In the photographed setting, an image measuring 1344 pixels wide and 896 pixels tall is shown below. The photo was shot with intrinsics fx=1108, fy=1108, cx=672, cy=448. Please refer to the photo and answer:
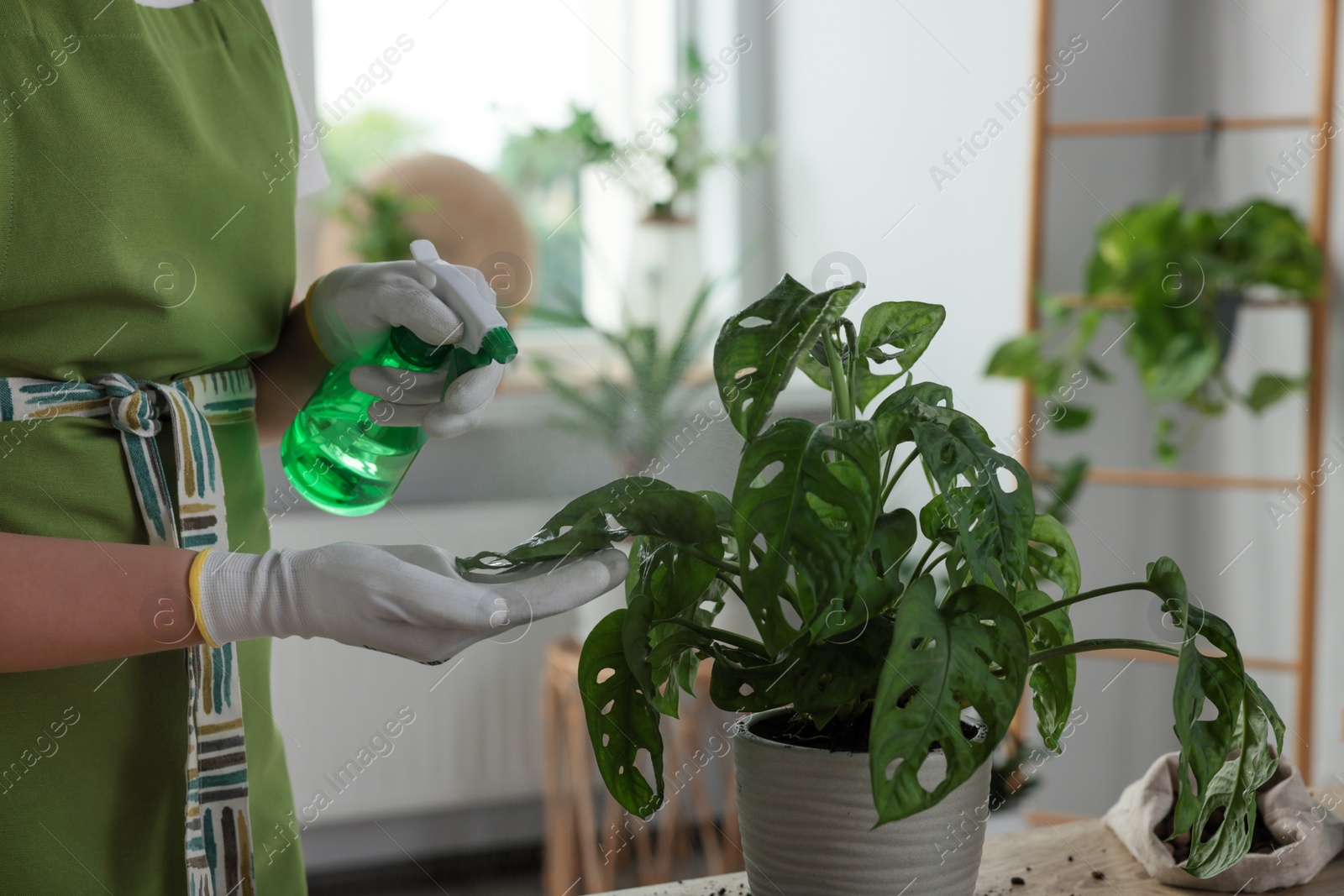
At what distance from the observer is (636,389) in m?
2.27

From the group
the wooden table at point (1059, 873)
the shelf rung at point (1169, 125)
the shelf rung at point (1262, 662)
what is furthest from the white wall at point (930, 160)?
the wooden table at point (1059, 873)

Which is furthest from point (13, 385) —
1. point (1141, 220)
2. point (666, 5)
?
point (666, 5)

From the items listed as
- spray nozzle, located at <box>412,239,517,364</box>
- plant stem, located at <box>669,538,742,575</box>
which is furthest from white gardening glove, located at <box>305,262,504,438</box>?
plant stem, located at <box>669,538,742,575</box>

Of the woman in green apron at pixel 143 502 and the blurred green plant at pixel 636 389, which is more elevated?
the woman in green apron at pixel 143 502

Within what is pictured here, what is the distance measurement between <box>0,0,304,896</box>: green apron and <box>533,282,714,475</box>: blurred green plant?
3.43ft

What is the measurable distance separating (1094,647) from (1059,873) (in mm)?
244

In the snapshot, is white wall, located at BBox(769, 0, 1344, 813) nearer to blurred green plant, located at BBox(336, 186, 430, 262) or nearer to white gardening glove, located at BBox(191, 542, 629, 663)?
blurred green plant, located at BBox(336, 186, 430, 262)

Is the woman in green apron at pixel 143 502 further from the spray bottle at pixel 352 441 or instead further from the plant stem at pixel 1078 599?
the plant stem at pixel 1078 599

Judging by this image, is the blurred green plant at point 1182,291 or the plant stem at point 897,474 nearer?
the plant stem at point 897,474

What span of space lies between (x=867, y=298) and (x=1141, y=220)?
21.3 inches

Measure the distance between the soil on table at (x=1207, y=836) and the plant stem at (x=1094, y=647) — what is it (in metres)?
0.18

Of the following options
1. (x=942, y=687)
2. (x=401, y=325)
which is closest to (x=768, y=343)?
(x=942, y=687)

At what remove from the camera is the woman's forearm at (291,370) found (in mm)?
914

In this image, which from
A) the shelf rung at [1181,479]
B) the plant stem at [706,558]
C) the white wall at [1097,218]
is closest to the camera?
the plant stem at [706,558]
